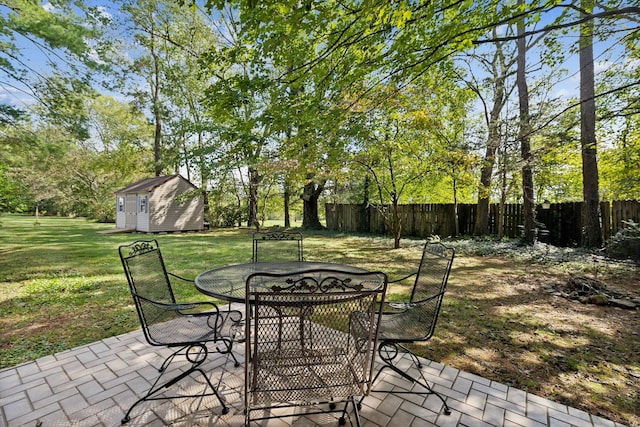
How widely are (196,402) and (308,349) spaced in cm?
93

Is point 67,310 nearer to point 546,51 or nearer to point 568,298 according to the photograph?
point 568,298

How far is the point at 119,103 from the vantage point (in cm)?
2162

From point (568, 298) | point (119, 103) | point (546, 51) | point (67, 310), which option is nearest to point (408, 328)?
point (568, 298)

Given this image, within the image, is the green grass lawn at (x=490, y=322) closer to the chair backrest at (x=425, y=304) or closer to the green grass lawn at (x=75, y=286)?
the green grass lawn at (x=75, y=286)

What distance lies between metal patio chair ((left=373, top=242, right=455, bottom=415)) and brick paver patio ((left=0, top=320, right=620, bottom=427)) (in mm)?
136

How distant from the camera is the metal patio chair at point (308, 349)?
1396mm

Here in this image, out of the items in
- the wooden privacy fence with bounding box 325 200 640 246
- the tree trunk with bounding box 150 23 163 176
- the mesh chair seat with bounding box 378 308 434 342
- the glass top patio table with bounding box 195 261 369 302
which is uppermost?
the tree trunk with bounding box 150 23 163 176

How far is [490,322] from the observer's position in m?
3.50

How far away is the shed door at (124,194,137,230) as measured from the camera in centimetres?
1502

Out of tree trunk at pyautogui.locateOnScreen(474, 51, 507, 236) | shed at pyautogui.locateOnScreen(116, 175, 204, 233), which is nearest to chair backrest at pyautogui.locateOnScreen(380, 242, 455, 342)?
tree trunk at pyautogui.locateOnScreen(474, 51, 507, 236)

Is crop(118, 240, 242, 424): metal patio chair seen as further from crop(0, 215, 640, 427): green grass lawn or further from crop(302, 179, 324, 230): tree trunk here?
crop(302, 179, 324, 230): tree trunk

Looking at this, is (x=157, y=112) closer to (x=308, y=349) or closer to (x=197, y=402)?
(x=197, y=402)

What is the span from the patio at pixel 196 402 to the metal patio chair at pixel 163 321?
93mm

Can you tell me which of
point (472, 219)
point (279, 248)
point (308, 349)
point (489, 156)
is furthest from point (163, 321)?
point (472, 219)
